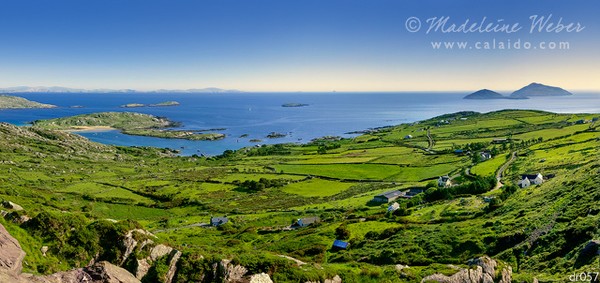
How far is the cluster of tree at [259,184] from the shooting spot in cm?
10331

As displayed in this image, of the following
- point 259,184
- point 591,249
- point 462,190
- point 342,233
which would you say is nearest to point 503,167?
point 462,190

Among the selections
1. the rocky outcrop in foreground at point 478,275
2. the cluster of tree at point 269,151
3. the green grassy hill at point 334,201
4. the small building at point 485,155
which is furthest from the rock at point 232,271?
the cluster of tree at point 269,151

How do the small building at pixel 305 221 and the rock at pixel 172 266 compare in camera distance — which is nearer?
the rock at pixel 172 266

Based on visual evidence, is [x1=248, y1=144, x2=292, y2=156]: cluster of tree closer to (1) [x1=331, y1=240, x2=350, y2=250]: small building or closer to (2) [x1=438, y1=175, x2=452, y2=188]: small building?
(2) [x1=438, y1=175, x2=452, y2=188]: small building

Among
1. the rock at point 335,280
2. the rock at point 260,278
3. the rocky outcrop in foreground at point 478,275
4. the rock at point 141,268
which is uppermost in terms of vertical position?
the rock at point 141,268

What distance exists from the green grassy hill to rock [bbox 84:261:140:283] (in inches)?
131

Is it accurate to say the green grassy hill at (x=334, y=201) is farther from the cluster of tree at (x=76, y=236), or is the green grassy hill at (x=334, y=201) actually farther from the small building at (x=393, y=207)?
the small building at (x=393, y=207)

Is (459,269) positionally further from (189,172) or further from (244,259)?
(189,172)

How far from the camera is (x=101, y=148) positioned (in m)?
176

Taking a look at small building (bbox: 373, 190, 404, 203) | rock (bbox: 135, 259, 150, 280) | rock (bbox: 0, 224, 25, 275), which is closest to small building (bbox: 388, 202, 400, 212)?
small building (bbox: 373, 190, 404, 203)

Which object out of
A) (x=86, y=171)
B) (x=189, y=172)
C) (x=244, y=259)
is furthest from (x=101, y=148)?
(x=244, y=259)

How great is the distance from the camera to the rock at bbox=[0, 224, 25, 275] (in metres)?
18.1

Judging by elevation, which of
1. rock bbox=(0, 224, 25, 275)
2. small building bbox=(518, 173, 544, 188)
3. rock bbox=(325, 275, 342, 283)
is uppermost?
rock bbox=(0, 224, 25, 275)

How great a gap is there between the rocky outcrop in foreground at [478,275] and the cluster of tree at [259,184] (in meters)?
77.9
